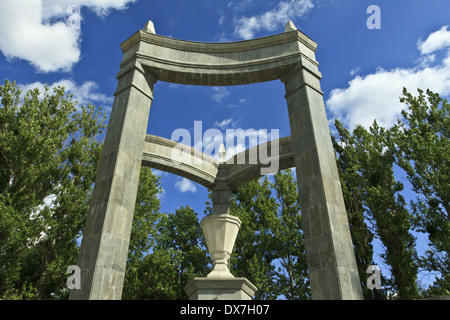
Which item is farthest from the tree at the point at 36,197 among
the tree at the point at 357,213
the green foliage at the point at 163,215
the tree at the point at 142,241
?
the tree at the point at 357,213

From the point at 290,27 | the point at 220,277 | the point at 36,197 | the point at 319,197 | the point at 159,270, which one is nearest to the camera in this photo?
the point at 220,277

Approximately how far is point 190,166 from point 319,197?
8968 millimetres

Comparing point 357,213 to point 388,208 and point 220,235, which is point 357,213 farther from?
point 220,235

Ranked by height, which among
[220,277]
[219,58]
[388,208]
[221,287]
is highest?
[219,58]

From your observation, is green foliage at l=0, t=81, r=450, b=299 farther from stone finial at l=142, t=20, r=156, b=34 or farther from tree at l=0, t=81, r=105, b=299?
stone finial at l=142, t=20, r=156, b=34

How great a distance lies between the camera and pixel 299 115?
12.2 metres

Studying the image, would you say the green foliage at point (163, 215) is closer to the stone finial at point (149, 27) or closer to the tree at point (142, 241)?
the tree at point (142, 241)

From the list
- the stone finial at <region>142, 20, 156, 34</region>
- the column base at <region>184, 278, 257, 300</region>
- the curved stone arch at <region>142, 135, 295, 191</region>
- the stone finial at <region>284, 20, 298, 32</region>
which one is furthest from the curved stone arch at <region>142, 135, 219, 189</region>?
the column base at <region>184, 278, 257, 300</region>

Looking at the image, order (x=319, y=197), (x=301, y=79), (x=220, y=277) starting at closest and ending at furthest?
1. (x=220, y=277)
2. (x=319, y=197)
3. (x=301, y=79)

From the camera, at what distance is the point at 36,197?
57.7 ft

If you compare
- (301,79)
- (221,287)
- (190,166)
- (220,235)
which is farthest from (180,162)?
(221,287)
